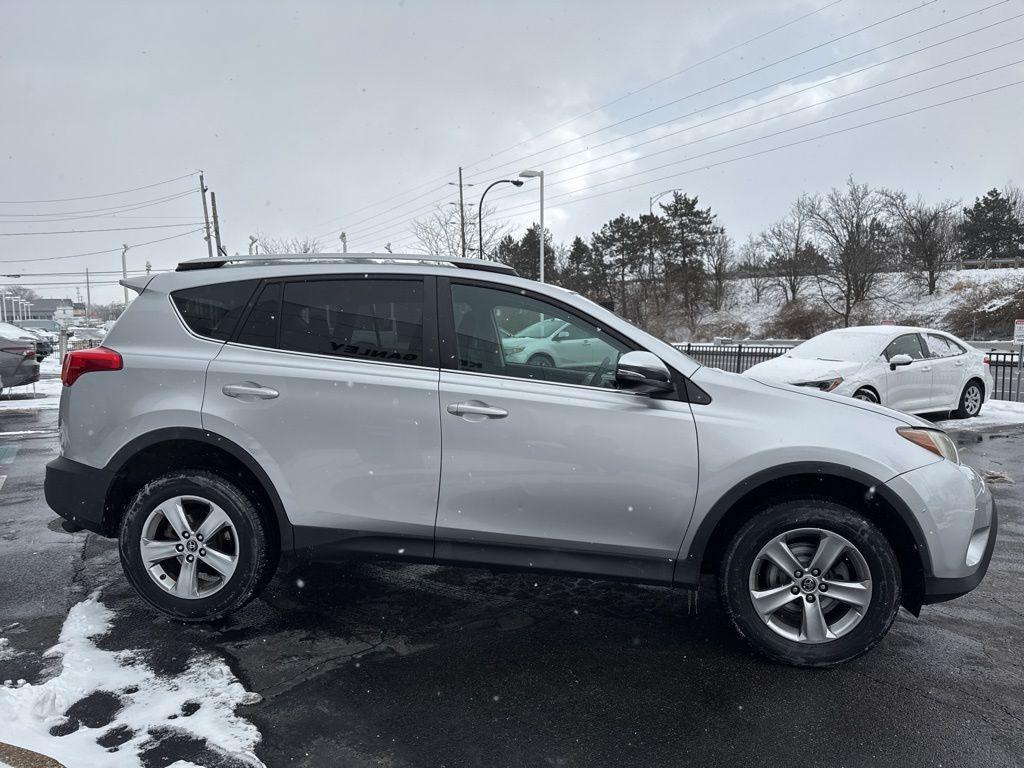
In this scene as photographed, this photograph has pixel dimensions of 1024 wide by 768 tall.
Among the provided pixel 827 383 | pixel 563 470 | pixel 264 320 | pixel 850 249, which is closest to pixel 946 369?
pixel 827 383

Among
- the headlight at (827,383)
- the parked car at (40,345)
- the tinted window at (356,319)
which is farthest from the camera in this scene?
the parked car at (40,345)

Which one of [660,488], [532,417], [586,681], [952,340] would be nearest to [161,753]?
[586,681]

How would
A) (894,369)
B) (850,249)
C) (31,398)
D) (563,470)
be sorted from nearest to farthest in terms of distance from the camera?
(563,470), (894,369), (31,398), (850,249)

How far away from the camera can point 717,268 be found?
57.8 meters

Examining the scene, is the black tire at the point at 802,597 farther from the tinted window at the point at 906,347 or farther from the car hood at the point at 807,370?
the tinted window at the point at 906,347

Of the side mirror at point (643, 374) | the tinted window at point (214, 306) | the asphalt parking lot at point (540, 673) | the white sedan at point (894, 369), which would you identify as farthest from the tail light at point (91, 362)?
the white sedan at point (894, 369)

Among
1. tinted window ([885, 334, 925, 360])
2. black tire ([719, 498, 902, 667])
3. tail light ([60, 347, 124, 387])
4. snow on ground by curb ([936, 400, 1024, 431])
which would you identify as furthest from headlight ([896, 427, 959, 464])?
snow on ground by curb ([936, 400, 1024, 431])

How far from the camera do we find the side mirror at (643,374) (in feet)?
9.64

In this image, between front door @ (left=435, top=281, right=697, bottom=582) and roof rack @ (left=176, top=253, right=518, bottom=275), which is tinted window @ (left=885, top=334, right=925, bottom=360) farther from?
roof rack @ (left=176, top=253, right=518, bottom=275)

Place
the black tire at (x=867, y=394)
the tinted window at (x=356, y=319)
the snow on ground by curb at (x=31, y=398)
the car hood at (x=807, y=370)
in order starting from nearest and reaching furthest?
the tinted window at (x=356, y=319) < the car hood at (x=807, y=370) < the black tire at (x=867, y=394) < the snow on ground by curb at (x=31, y=398)

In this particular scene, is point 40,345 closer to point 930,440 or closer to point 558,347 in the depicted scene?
point 558,347

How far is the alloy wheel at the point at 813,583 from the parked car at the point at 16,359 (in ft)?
44.4

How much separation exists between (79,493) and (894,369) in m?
9.55

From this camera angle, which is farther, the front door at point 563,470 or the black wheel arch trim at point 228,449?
the black wheel arch trim at point 228,449
